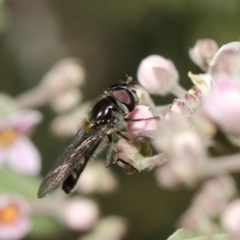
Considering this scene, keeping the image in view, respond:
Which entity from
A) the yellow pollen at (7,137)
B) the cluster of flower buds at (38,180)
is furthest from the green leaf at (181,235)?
the yellow pollen at (7,137)

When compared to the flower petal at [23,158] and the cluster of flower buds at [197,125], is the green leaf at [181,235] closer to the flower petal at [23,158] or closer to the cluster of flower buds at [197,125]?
the cluster of flower buds at [197,125]

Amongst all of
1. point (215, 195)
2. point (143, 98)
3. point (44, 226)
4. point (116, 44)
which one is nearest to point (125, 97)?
point (143, 98)

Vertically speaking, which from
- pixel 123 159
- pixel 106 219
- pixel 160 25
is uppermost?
pixel 123 159

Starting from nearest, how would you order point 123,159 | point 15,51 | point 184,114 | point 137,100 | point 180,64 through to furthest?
point 184,114, point 123,159, point 137,100, point 180,64, point 15,51

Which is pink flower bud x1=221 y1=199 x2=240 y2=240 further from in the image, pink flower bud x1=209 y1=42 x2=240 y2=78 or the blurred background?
the blurred background

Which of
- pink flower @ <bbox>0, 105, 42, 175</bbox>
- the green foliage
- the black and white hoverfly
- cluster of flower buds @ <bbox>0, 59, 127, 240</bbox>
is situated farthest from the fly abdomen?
the green foliage

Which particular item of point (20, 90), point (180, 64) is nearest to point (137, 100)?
point (180, 64)

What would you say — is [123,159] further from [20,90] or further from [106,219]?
[20,90]
